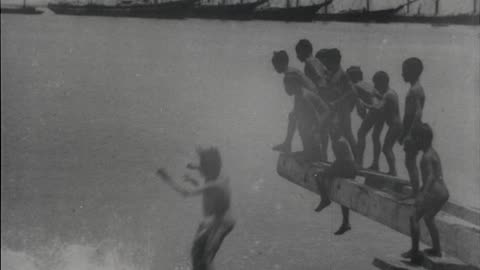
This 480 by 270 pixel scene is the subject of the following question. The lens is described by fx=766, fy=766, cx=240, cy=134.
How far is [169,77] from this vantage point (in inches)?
2111

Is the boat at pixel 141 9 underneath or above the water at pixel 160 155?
above

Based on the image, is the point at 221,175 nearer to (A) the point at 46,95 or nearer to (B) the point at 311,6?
(A) the point at 46,95

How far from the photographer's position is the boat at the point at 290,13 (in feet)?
297

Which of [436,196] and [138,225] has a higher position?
[436,196]

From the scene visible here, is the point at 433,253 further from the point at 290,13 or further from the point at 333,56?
the point at 290,13

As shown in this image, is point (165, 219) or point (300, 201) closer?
point (165, 219)

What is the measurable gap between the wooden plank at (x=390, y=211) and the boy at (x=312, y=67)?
0.92 m

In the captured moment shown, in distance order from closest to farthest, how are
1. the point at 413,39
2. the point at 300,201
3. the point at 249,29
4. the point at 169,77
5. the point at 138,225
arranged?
the point at 138,225
the point at 300,201
the point at 169,77
the point at 413,39
the point at 249,29

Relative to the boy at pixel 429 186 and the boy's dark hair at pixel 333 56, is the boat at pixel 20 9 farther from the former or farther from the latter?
the boy at pixel 429 186

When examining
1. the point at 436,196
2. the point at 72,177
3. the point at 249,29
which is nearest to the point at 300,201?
the point at 72,177

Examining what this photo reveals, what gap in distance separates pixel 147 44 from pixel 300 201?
53.1 metres

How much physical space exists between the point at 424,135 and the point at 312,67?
133 inches

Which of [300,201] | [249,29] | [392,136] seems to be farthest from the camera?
[249,29]

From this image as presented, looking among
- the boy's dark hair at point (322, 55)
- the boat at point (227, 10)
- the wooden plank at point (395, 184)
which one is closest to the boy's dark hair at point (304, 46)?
the boy's dark hair at point (322, 55)
